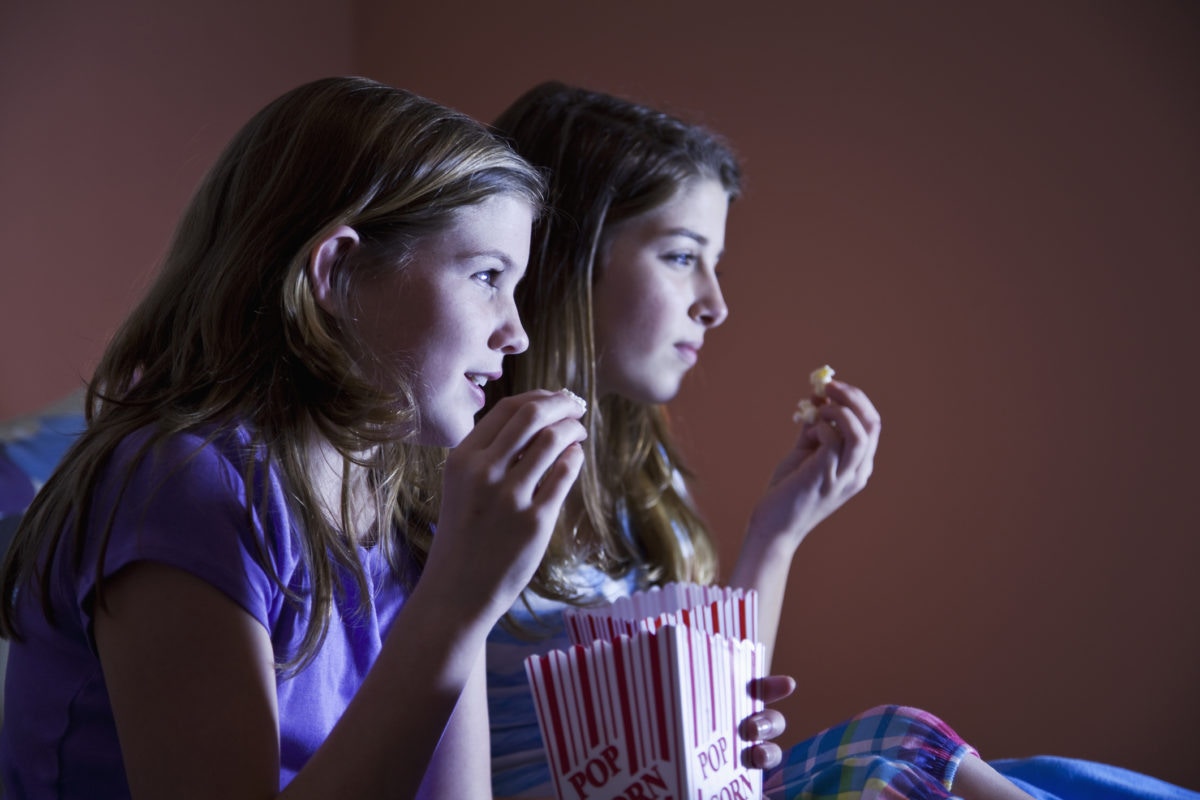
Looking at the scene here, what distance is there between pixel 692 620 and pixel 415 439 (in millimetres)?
290

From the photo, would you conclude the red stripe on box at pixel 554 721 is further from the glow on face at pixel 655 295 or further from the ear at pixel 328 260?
the glow on face at pixel 655 295

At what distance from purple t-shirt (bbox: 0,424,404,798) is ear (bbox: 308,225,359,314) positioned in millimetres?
141

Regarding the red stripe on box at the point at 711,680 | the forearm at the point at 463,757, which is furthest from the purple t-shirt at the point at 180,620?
the red stripe on box at the point at 711,680

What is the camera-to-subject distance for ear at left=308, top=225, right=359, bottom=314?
2.95 ft

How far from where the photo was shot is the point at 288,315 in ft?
2.90

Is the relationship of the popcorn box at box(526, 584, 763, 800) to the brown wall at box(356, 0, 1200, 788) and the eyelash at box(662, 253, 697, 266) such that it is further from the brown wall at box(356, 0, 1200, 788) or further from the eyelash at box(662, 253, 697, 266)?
the brown wall at box(356, 0, 1200, 788)

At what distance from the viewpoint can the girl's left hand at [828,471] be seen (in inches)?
54.9

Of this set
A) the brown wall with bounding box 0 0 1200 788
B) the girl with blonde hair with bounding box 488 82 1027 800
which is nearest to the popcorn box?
the girl with blonde hair with bounding box 488 82 1027 800

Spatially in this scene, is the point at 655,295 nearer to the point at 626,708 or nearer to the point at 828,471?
the point at 828,471

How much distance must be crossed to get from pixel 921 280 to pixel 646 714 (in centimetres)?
129

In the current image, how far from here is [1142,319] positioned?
5.60ft

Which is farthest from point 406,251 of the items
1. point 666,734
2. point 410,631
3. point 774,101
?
point 774,101

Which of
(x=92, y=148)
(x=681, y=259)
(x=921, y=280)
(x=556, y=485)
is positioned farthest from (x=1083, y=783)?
(x=92, y=148)

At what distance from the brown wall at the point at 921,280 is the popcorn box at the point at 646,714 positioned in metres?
1.14
